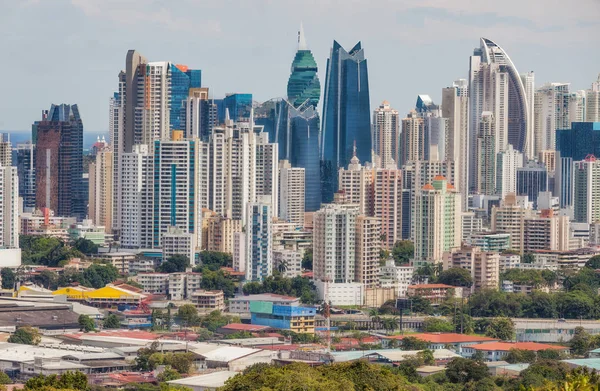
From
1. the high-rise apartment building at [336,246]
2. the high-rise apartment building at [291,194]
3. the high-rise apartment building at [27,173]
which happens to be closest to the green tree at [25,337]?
the high-rise apartment building at [336,246]

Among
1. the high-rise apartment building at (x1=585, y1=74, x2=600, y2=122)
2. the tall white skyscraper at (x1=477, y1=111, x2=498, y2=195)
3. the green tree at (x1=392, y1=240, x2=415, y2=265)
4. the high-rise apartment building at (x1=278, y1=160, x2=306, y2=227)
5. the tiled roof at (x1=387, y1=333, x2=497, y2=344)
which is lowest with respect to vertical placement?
the tiled roof at (x1=387, y1=333, x2=497, y2=344)

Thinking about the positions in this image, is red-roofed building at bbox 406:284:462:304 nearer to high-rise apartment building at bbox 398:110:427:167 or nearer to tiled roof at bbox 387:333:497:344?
tiled roof at bbox 387:333:497:344

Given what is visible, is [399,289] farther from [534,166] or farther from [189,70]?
[534,166]

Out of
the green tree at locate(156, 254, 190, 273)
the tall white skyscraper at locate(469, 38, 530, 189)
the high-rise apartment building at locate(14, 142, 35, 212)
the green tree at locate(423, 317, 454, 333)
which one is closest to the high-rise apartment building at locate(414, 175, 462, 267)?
the green tree at locate(156, 254, 190, 273)

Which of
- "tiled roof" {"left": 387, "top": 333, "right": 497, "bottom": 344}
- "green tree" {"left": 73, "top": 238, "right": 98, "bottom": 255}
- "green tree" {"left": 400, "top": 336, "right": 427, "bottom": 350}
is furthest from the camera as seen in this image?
"green tree" {"left": 73, "top": 238, "right": 98, "bottom": 255}

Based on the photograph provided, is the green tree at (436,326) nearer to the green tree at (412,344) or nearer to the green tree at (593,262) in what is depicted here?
the green tree at (412,344)

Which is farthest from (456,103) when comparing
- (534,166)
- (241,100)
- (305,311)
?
(305,311)

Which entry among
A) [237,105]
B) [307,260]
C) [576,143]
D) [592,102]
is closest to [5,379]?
[307,260]
